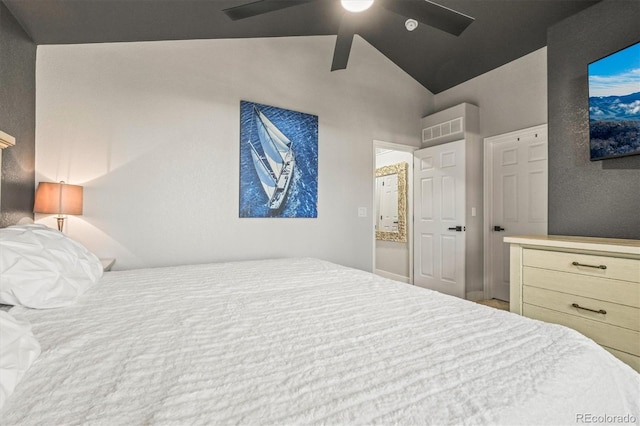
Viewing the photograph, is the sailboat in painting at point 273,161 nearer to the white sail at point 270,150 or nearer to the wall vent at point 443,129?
the white sail at point 270,150

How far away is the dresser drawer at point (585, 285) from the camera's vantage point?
160 cm

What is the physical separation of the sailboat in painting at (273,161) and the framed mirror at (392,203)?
7.26 ft

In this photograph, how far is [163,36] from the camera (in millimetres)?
2537

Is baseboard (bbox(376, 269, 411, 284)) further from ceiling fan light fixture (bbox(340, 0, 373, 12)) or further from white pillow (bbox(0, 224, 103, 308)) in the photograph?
white pillow (bbox(0, 224, 103, 308))

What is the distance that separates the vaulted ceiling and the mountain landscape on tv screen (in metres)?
0.90

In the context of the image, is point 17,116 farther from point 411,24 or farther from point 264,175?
point 411,24

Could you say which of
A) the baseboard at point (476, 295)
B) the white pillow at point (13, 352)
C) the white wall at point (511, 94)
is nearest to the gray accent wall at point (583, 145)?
the white wall at point (511, 94)

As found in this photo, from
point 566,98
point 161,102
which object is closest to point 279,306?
point 161,102

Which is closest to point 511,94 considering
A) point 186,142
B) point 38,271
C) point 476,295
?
point 476,295

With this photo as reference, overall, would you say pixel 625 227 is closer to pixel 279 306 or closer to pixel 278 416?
pixel 279 306

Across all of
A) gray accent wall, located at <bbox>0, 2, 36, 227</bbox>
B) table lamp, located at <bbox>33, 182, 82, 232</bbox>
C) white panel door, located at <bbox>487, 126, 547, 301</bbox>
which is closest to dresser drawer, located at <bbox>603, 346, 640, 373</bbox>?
white panel door, located at <bbox>487, 126, 547, 301</bbox>

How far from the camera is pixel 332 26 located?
3.26 m

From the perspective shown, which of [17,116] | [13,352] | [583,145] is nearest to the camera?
[13,352]

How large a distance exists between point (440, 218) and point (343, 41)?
99.0 inches
